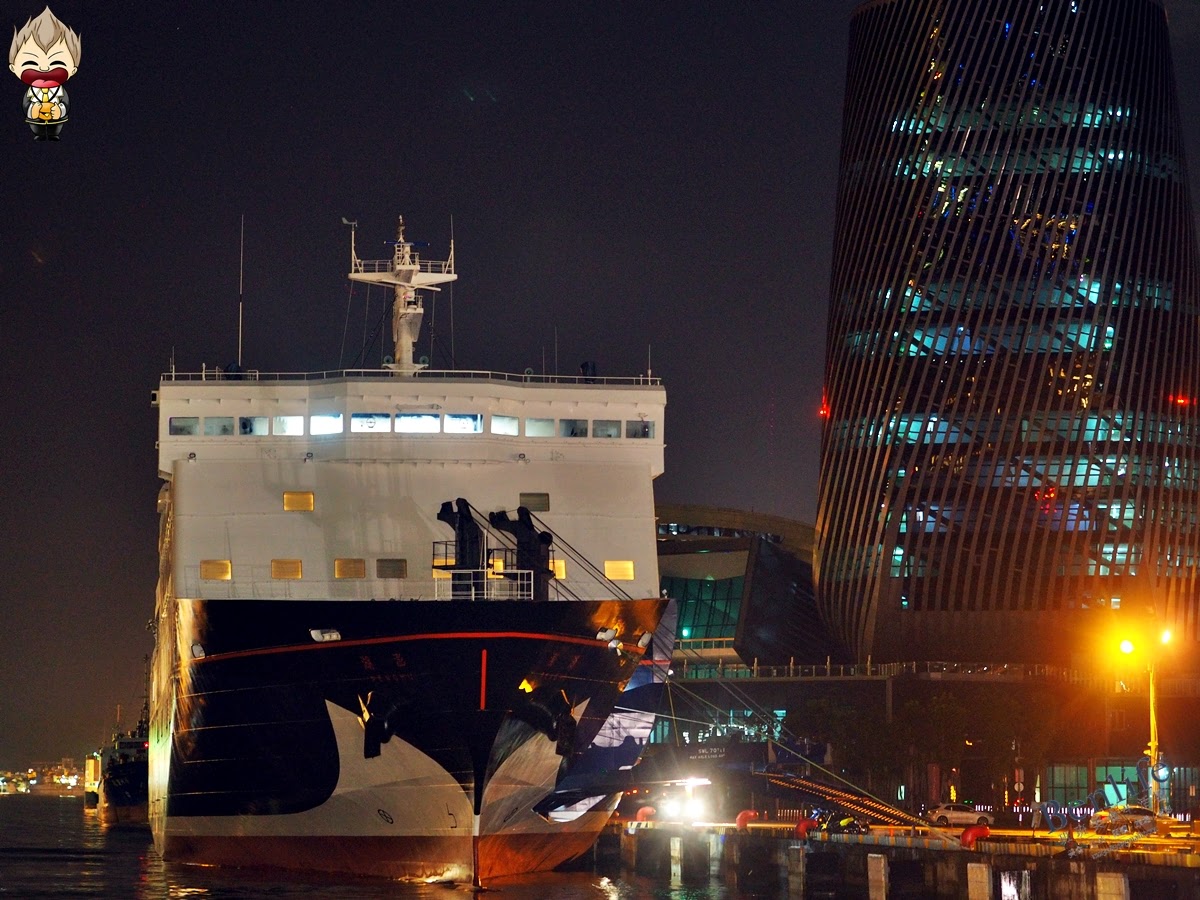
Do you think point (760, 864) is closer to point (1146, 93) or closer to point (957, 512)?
point (957, 512)

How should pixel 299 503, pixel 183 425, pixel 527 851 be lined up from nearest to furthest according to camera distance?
pixel 527 851 → pixel 299 503 → pixel 183 425

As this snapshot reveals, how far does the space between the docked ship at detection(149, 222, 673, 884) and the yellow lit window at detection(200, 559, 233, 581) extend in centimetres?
7

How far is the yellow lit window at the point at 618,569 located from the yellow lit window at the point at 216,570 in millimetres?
9706

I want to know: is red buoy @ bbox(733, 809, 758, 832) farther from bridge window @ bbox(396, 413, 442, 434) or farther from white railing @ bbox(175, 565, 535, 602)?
bridge window @ bbox(396, 413, 442, 434)

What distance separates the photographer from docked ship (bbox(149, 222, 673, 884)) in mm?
45469

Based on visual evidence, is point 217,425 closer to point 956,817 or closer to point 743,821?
point 743,821

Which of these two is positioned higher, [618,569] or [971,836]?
[618,569]

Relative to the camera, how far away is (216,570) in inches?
1970

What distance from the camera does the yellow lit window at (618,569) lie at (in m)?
52.1

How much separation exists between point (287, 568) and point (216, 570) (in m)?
1.82

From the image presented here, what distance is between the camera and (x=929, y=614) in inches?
5157

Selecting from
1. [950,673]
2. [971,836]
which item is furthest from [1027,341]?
[971,836]

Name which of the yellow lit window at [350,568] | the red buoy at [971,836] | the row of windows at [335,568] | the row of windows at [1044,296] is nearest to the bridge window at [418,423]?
the row of windows at [335,568]

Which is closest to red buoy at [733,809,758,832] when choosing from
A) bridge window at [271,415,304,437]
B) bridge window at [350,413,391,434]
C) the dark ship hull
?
the dark ship hull
